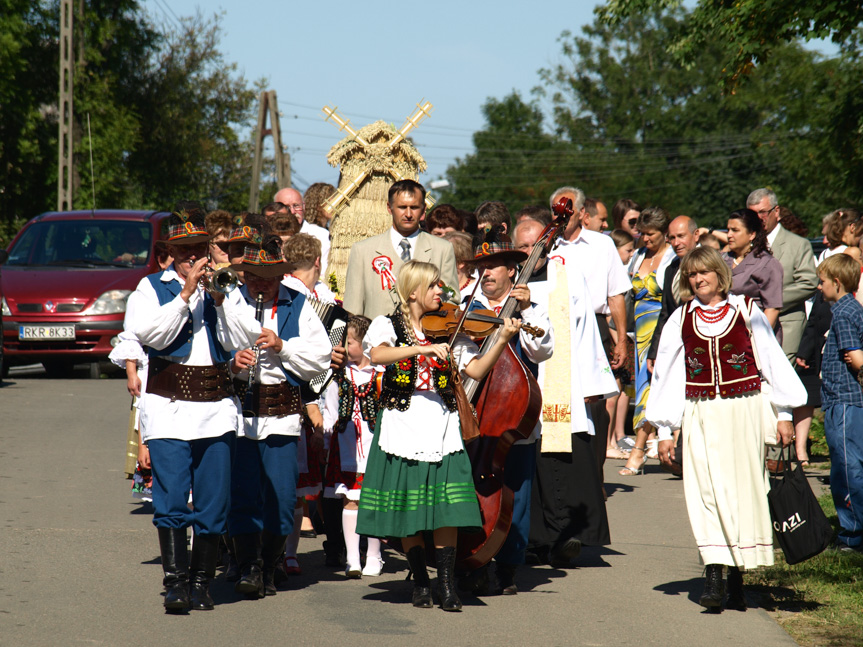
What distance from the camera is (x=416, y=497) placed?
609 centimetres

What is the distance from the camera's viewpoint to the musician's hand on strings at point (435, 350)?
602 centimetres

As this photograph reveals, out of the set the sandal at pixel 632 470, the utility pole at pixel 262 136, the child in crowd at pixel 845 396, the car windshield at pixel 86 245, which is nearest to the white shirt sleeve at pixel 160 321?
the child in crowd at pixel 845 396

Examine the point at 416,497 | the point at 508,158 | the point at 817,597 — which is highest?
the point at 508,158

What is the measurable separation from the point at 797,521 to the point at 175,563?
3.20 metres

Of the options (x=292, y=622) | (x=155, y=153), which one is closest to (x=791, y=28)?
(x=292, y=622)

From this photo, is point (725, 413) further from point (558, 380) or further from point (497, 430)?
point (558, 380)

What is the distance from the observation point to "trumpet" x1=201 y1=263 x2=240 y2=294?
562 cm

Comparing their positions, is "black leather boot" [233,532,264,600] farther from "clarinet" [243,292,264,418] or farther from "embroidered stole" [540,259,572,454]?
"embroidered stole" [540,259,572,454]

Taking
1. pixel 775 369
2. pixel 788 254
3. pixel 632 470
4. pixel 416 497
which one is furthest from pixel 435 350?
pixel 632 470

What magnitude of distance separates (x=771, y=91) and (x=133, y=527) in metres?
30.9

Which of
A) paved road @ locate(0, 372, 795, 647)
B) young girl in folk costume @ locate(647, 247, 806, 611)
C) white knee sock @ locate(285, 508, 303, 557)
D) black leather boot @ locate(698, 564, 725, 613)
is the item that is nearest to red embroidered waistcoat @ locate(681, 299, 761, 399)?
young girl in folk costume @ locate(647, 247, 806, 611)

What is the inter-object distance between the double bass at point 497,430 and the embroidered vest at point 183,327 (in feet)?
4.36

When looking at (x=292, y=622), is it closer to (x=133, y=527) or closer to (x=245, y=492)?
(x=245, y=492)

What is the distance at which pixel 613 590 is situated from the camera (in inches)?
265
